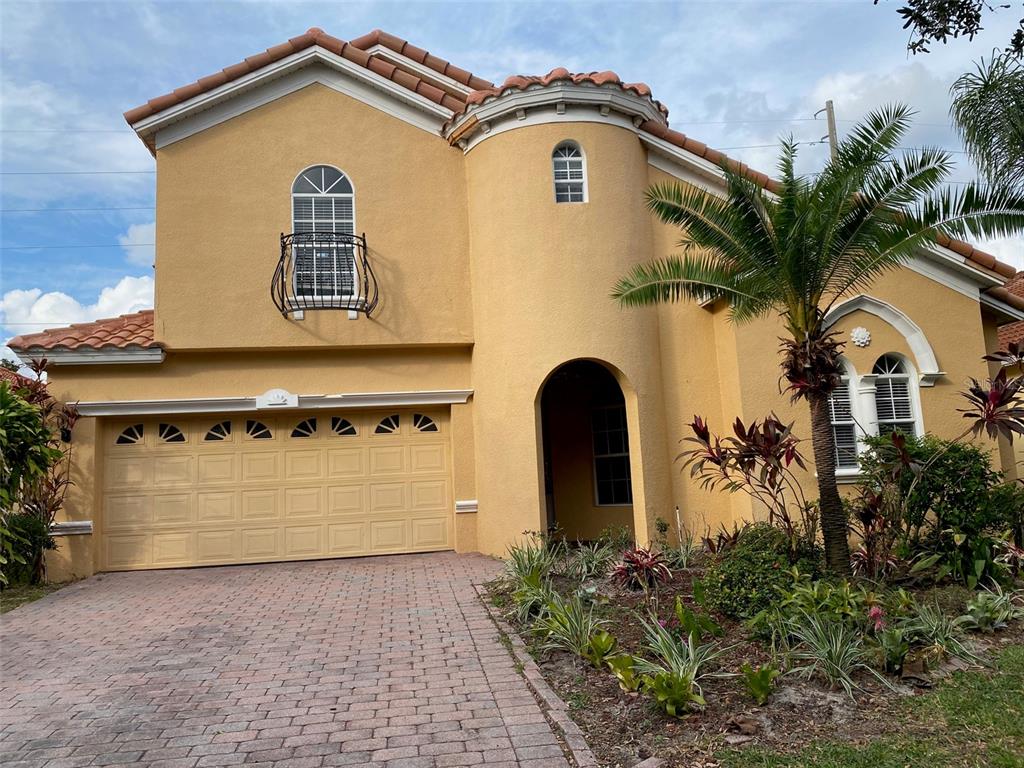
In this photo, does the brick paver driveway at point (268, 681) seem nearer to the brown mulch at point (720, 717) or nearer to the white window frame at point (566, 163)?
the brown mulch at point (720, 717)

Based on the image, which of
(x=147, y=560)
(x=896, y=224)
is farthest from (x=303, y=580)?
(x=896, y=224)

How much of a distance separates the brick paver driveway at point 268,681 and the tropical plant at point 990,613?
4.05 meters

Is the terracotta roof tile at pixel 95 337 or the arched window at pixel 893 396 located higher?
the terracotta roof tile at pixel 95 337

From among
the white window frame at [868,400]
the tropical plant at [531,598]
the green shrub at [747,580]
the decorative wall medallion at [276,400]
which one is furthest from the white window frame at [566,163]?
the green shrub at [747,580]

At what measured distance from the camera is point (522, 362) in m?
11.2

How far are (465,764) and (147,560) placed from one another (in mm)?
8903

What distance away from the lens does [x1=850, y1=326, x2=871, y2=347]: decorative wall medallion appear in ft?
37.6

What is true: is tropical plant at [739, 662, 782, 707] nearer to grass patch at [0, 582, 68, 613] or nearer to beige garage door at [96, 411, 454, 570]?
beige garage door at [96, 411, 454, 570]

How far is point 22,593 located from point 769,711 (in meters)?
9.75

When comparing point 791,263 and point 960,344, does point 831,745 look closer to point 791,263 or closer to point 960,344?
→ point 791,263

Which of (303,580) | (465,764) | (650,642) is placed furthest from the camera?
(303,580)

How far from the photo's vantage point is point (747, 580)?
6941 millimetres

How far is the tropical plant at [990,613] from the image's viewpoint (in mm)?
6574

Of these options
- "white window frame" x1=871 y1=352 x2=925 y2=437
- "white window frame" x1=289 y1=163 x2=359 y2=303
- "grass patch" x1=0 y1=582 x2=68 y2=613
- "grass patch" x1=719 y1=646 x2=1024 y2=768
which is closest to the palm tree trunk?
"grass patch" x1=719 y1=646 x2=1024 y2=768
